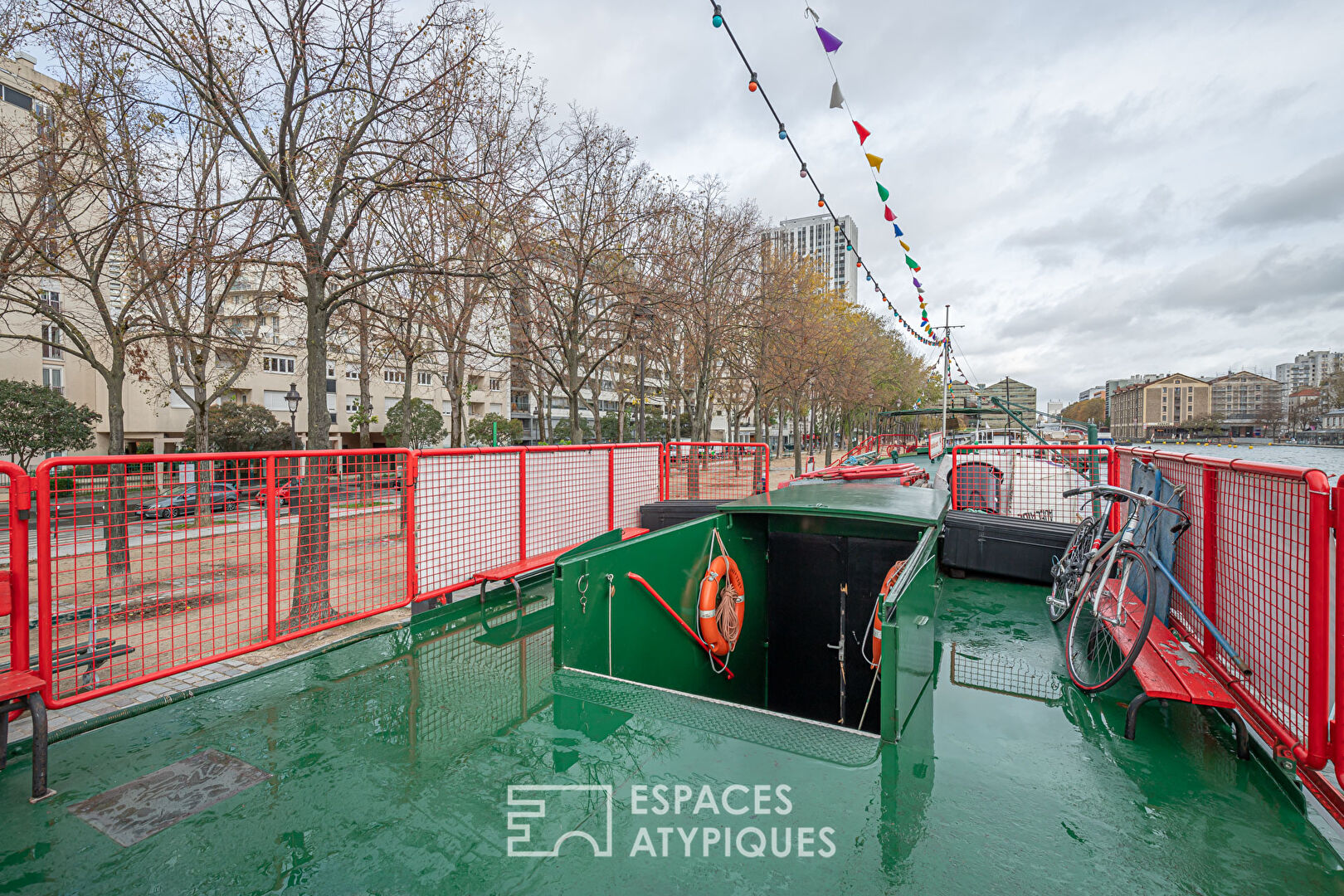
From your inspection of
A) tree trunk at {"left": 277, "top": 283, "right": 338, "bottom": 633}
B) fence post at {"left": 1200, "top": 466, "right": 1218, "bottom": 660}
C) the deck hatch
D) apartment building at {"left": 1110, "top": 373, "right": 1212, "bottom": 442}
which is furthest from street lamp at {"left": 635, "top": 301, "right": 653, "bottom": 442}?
apartment building at {"left": 1110, "top": 373, "right": 1212, "bottom": 442}

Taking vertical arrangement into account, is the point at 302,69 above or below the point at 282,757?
above

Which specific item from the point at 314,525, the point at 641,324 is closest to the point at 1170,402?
the point at 641,324

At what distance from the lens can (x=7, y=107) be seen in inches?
1041

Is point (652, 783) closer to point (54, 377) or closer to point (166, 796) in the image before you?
point (166, 796)

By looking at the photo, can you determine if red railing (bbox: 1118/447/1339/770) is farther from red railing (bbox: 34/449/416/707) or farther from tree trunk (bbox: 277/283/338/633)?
tree trunk (bbox: 277/283/338/633)

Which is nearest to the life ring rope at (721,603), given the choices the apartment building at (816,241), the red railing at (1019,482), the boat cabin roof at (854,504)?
the boat cabin roof at (854,504)

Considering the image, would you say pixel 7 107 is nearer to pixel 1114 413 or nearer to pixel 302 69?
pixel 302 69

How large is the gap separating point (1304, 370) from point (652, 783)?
23851 cm

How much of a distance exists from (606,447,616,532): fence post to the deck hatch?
578 centimetres

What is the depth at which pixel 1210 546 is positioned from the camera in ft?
14.0

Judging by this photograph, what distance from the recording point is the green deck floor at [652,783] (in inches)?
91.8

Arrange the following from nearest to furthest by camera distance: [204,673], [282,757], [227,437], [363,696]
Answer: [282,757]
[363,696]
[204,673]
[227,437]

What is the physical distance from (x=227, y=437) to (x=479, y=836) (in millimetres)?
37946

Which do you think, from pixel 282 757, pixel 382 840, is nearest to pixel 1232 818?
pixel 382 840
